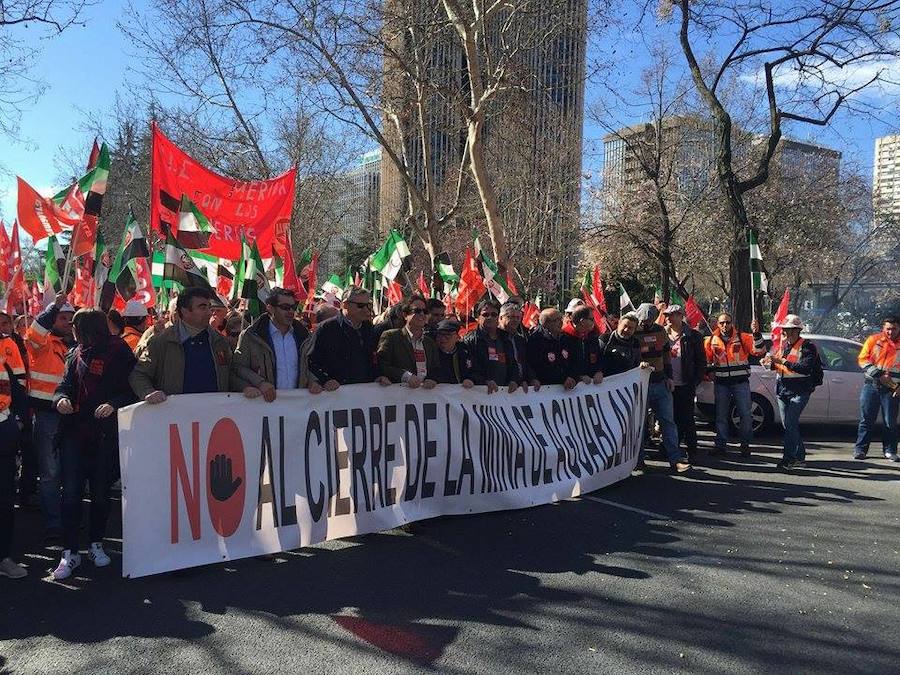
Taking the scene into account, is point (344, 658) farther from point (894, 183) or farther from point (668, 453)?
point (894, 183)

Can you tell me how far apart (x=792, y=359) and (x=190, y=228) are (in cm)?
697

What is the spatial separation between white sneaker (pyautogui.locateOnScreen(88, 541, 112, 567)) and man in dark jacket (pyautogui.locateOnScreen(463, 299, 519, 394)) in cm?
327

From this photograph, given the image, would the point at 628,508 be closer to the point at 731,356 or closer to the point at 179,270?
the point at 731,356

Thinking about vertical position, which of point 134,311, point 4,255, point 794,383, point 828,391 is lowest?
point 828,391

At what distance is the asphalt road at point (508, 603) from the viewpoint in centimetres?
358

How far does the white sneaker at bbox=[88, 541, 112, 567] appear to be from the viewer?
4855 mm

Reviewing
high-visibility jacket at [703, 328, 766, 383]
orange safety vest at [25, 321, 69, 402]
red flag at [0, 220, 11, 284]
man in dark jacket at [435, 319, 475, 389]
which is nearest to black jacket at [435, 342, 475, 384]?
man in dark jacket at [435, 319, 475, 389]

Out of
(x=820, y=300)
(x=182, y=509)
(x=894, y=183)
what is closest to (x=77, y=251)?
(x=182, y=509)

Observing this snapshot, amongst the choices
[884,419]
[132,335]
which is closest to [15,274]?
[132,335]

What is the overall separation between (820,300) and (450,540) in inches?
1223

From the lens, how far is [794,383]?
8539 millimetres

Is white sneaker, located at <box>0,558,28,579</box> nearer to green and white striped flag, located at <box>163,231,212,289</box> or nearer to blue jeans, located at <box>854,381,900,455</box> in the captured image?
green and white striped flag, located at <box>163,231,212,289</box>

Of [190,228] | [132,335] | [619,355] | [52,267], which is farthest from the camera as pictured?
[52,267]

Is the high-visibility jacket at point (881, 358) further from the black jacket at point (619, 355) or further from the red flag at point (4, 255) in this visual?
the red flag at point (4, 255)
